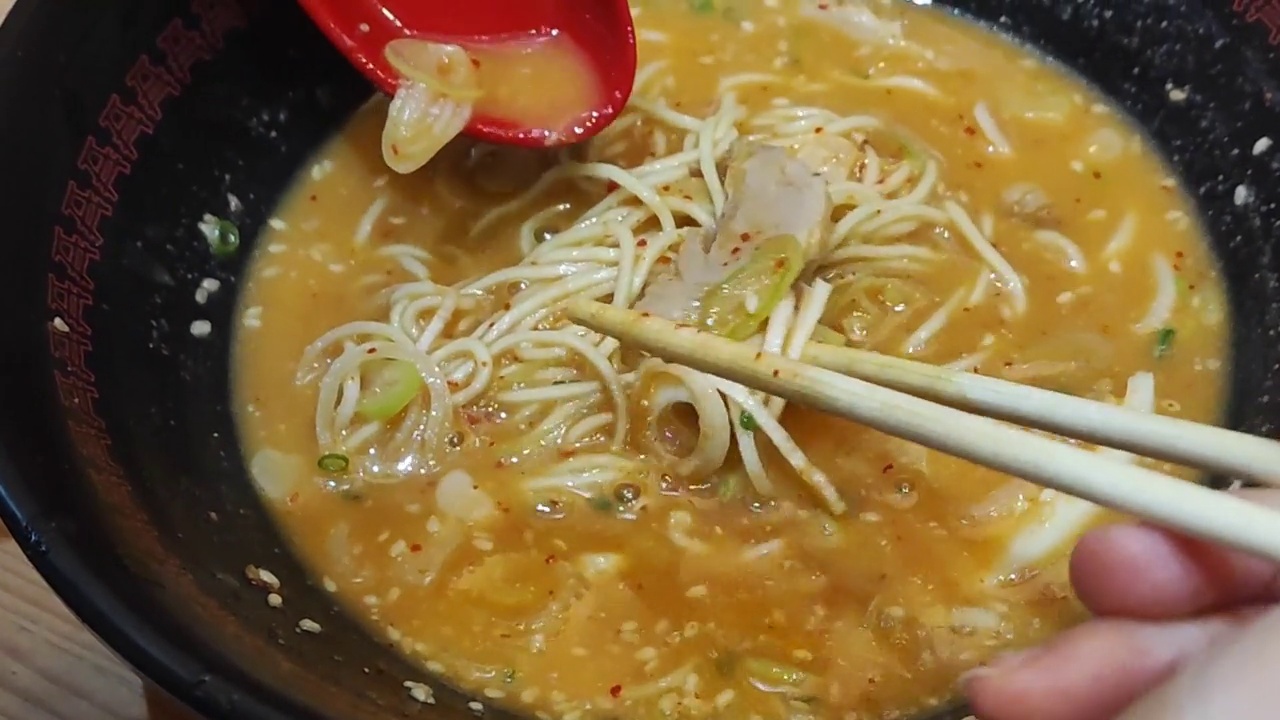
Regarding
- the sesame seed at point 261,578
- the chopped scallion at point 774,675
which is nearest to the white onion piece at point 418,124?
the sesame seed at point 261,578

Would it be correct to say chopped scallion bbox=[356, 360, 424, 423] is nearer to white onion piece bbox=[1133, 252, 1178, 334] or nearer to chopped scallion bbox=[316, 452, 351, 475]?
chopped scallion bbox=[316, 452, 351, 475]

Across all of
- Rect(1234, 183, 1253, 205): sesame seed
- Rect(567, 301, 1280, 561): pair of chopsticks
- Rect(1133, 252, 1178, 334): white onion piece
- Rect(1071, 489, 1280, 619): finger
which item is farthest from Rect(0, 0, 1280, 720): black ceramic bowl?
Rect(1071, 489, 1280, 619): finger

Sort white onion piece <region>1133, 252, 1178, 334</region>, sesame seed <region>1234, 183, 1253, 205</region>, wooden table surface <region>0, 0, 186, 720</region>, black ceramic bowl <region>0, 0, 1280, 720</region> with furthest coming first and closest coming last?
sesame seed <region>1234, 183, 1253, 205</region>
white onion piece <region>1133, 252, 1178, 334</region>
wooden table surface <region>0, 0, 186, 720</region>
black ceramic bowl <region>0, 0, 1280, 720</region>

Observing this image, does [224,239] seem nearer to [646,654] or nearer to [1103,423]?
[646,654]

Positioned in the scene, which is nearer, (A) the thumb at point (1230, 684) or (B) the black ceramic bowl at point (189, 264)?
(A) the thumb at point (1230, 684)

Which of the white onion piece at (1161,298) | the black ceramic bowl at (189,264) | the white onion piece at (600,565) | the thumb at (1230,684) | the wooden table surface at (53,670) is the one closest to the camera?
the thumb at (1230,684)

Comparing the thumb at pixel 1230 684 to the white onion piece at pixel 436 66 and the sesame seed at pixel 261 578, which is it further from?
the white onion piece at pixel 436 66

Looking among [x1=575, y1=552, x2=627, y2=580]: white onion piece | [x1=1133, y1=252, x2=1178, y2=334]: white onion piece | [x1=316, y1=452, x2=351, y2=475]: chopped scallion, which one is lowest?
[x1=575, y1=552, x2=627, y2=580]: white onion piece

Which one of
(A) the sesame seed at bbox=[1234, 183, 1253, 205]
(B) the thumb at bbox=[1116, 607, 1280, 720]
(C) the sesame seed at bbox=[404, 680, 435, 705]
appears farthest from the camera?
(A) the sesame seed at bbox=[1234, 183, 1253, 205]

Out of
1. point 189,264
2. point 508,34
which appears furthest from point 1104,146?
point 189,264
